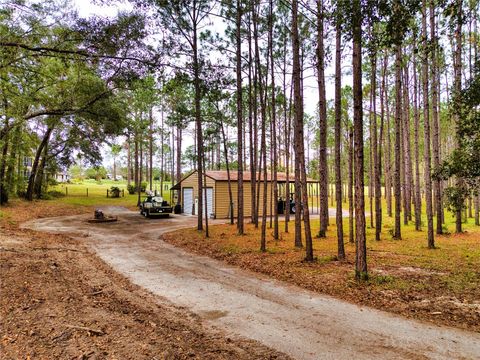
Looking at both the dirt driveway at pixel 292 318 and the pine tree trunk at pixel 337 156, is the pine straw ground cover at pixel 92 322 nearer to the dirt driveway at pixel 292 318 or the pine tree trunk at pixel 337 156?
the dirt driveway at pixel 292 318

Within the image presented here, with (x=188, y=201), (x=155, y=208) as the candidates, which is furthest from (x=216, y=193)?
(x=155, y=208)

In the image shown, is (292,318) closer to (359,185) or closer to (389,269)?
(359,185)

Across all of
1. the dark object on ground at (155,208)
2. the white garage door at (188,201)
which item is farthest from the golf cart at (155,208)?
the white garage door at (188,201)

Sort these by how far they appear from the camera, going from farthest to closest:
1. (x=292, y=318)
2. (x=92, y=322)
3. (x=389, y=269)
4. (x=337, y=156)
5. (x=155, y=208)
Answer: (x=155, y=208) → (x=337, y=156) → (x=389, y=269) → (x=292, y=318) → (x=92, y=322)

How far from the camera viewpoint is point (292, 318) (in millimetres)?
4465

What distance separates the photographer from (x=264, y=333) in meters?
3.95

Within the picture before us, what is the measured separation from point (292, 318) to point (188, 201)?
20.4 metres

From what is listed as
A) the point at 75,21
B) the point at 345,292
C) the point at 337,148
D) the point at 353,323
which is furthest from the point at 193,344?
the point at 337,148

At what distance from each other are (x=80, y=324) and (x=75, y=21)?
708 centimetres

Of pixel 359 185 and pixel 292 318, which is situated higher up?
pixel 359 185

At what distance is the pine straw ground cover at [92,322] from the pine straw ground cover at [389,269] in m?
2.85

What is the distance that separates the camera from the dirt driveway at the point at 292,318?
11.7 ft

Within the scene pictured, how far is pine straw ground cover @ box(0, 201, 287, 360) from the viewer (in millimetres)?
3365

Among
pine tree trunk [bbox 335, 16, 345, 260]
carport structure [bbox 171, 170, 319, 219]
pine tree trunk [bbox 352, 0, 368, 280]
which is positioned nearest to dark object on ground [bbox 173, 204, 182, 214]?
carport structure [bbox 171, 170, 319, 219]
